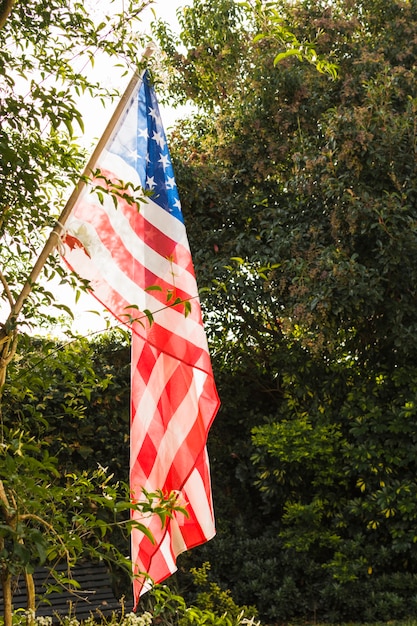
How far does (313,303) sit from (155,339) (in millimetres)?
3512

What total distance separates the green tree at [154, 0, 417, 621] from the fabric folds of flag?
10.8 feet

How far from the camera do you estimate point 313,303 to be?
6.90 meters

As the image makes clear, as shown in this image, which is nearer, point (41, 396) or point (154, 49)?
point (154, 49)

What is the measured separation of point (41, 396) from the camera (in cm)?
694

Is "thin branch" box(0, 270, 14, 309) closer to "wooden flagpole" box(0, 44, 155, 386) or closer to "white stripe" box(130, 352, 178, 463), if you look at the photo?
"wooden flagpole" box(0, 44, 155, 386)

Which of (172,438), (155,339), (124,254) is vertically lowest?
(172,438)

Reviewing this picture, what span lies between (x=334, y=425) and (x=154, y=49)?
4827 mm

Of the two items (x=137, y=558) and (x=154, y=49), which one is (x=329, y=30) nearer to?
(x=154, y=49)

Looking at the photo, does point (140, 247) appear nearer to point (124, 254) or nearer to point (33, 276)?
point (124, 254)

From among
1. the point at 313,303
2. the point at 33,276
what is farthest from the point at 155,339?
the point at 313,303

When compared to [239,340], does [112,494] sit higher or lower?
lower

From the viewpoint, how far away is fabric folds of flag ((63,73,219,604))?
353 centimetres

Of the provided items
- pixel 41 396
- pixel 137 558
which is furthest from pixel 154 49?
pixel 41 396

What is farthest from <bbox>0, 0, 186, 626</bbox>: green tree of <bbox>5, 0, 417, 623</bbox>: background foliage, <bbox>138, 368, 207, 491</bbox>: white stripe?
<bbox>5, 0, 417, 623</bbox>: background foliage
